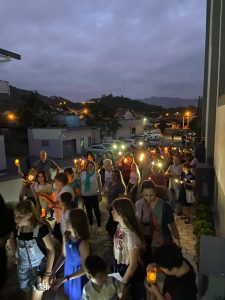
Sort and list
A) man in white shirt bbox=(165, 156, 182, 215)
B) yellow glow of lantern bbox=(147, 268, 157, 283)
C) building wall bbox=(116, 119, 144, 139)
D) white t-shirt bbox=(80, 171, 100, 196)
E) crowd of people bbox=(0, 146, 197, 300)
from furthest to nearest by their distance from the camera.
→ building wall bbox=(116, 119, 144, 139) < man in white shirt bbox=(165, 156, 182, 215) < white t-shirt bbox=(80, 171, 100, 196) < yellow glow of lantern bbox=(147, 268, 157, 283) < crowd of people bbox=(0, 146, 197, 300)

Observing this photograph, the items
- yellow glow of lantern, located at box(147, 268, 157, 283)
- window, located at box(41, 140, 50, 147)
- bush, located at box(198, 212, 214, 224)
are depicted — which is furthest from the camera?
window, located at box(41, 140, 50, 147)

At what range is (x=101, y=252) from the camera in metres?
5.63

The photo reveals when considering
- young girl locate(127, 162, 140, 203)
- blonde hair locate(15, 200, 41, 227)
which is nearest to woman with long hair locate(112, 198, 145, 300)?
blonde hair locate(15, 200, 41, 227)

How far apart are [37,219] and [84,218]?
2.08 ft

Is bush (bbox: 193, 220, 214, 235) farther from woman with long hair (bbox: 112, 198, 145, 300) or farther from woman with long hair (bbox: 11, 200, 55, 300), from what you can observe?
woman with long hair (bbox: 11, 200, 55, 300)

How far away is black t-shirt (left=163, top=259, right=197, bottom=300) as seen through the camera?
2264 millimetres

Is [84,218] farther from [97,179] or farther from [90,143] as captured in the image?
[90,143]

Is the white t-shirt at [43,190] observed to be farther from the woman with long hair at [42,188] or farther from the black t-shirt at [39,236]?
the black t-shirt at [39,236]

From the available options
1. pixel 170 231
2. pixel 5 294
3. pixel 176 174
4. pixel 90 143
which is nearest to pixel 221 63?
pixel 176 174

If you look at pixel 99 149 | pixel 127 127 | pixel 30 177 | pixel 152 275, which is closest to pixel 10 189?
pixel 30 177

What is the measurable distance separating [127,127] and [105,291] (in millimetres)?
46140

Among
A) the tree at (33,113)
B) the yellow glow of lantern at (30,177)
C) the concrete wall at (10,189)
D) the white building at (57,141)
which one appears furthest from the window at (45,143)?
the yellow glow of lantern at (30,177)

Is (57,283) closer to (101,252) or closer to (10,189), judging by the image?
(101,252)

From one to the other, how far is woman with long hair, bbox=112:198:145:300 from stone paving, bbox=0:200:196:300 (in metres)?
1.65
